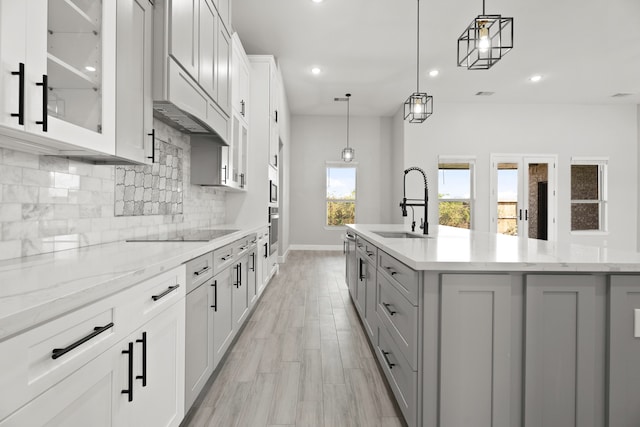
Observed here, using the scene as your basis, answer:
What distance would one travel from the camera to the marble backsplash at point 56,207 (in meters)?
1.33

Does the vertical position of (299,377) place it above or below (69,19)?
below

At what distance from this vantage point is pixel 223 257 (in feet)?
7.18

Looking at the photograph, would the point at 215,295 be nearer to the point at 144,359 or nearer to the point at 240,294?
the point at 240,294

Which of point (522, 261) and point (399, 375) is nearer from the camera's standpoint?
point (522, 261)


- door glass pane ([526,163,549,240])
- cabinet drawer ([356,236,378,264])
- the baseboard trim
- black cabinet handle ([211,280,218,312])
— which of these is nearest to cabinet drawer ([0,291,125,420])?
black cabinet handle ([211,280,218,312])

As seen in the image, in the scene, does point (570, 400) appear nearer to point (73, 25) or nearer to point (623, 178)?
point (73, 25)

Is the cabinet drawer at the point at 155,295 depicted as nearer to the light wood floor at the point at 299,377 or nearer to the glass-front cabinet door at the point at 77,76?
the glass-front cabinet door at the point at 77,76

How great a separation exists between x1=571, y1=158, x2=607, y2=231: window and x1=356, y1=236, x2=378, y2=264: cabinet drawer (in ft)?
22.5

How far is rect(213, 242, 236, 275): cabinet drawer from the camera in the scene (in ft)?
6.64

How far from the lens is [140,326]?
117 cm

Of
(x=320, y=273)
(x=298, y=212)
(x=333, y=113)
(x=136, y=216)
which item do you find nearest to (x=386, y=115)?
(x=333, y=113)

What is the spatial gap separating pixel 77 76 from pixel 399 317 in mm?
1736

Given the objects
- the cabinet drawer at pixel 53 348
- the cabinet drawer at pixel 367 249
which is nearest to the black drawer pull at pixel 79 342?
the cabinet drawer at pixel 53 348

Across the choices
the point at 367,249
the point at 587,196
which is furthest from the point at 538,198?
the point at 367,249
